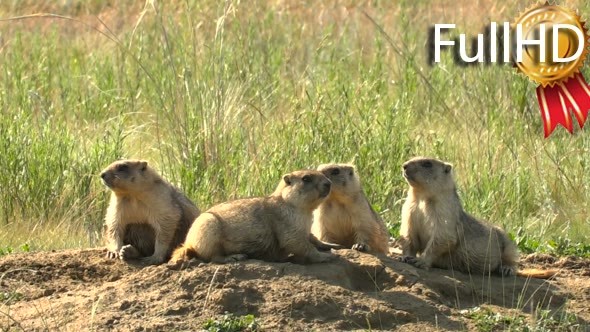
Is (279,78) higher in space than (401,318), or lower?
higher

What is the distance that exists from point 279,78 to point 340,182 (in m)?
5.01

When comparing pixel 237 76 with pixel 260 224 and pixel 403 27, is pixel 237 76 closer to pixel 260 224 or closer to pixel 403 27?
pixel 403 27

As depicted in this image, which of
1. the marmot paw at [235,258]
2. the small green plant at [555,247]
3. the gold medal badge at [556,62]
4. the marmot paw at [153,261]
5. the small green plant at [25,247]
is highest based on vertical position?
the gold medal badge at [556,62]

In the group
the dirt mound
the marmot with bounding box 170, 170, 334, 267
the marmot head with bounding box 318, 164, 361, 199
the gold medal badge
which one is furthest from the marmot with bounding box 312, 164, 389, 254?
the gold medal badge

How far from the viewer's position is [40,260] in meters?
7.93

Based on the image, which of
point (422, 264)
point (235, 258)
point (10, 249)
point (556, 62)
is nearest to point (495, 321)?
point (422, 264)

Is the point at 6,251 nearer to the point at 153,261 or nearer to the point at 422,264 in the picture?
the point at 153,261

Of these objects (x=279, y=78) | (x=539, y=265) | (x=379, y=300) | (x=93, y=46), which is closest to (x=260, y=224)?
(x=379, y=300)

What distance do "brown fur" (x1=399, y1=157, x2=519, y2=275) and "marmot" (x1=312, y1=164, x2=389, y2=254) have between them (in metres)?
0.19

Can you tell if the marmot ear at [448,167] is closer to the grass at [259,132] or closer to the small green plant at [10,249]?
the grass at [259,132]

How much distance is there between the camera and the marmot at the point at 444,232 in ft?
26.4

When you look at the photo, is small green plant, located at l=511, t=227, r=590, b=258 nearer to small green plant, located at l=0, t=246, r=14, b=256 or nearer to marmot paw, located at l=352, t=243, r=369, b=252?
marmot paw, located at l=352, t=243, r=369, b=252

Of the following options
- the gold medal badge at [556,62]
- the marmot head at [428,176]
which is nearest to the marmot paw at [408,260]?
the marmot head at [428,176]

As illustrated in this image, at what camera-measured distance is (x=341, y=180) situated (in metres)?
8.32
